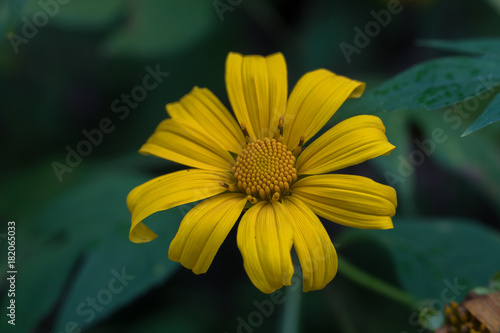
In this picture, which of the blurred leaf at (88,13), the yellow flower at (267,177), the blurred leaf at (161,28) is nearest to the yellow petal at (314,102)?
the yellow flower at (267,177)

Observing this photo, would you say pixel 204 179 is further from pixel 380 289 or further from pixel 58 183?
pixel 58 183

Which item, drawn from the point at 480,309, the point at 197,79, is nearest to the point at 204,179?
the point at 480,309

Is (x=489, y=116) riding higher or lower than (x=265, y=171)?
lower

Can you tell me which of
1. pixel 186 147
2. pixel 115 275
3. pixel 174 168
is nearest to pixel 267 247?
pixel 186 147

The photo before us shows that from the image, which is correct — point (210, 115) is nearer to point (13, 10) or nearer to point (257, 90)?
point (257, 90)

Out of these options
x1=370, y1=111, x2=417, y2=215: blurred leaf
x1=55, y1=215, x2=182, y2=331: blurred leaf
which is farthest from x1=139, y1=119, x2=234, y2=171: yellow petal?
x1=370, y1=111, x2=417, y2=215: blurred leaf

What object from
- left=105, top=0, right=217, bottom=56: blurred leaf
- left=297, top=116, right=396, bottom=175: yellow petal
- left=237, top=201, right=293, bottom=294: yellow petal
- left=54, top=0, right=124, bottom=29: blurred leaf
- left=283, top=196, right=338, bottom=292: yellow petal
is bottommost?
left=283, top=196, right=338, bottom=292: yellow petal

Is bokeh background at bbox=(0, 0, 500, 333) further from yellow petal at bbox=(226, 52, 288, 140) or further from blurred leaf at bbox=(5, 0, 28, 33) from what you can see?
Answer: blurred leaf at bbox=(5, 0, 28, 33)
